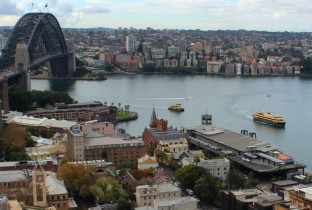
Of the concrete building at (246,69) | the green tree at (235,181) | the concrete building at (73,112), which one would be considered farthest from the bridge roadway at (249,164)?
the concrete building at (246,69)

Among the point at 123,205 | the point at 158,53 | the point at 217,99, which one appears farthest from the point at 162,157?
the point at 158,53

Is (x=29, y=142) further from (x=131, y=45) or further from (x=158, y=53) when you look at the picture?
(x=131, y=45)

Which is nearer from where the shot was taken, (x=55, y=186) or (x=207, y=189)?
(x=55, y=186)

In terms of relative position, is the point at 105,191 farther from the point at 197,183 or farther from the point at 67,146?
the point at 67,146

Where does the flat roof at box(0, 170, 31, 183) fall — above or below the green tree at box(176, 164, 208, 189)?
above

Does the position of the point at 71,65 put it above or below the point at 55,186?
above

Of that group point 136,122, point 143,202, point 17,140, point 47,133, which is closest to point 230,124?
point 136,122

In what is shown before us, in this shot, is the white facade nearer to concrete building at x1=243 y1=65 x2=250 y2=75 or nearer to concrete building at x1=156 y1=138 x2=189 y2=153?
concrete building at x1=156 y1=138 x2=189 y2=153

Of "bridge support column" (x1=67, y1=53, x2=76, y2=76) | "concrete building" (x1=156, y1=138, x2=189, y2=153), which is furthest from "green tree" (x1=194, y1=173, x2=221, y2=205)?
"bridge support column" (x1=67, y1=53, x2=76, y2=76)
